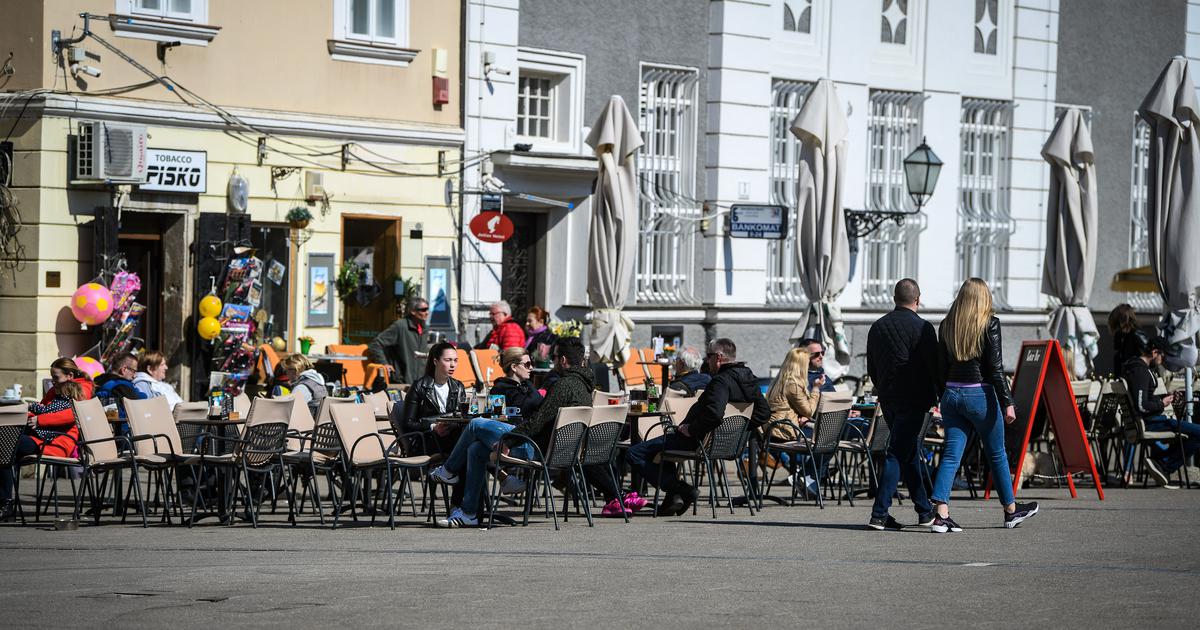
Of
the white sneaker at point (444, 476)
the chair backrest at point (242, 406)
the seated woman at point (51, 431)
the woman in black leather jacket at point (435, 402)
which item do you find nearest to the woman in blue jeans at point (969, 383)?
the white sneaker at point (444, 476)

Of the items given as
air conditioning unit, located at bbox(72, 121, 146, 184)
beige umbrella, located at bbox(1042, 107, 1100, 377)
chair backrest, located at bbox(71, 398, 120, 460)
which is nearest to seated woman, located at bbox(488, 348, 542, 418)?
chair backrest, located at bbox(71, 398, 120, 460)

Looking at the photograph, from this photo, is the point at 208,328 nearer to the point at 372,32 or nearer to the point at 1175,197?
the point at 372,32

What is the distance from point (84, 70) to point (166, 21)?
1156mm

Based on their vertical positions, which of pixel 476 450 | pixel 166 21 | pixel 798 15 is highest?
pixel 798 15

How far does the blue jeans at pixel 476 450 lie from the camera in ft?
42.8

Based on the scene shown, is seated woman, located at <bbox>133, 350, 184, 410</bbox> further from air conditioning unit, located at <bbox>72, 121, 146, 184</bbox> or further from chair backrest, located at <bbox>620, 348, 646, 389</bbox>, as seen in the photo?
chair backrest, located at <bbox>620, 348, 646, 389</bbox>

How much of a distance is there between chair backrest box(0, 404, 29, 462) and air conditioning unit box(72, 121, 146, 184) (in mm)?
5926

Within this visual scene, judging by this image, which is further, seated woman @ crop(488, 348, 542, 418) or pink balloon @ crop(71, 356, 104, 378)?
pink balloon @ crop(71, 356, 104, 378)

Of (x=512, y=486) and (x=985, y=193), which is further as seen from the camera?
(x=985, y=193)

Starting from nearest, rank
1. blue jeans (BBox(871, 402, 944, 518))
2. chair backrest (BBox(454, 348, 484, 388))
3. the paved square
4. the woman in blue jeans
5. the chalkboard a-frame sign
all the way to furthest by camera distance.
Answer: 1. the paved square
2. the woman in blue jeans
3. blue jeans (BBox(871, 402, 944, 518))
4. the chalkboard a-frame sign
5. chair backrest (BBox(454, 348, 484, 388))

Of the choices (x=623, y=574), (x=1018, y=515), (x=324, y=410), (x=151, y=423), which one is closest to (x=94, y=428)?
(x=151, y=423)

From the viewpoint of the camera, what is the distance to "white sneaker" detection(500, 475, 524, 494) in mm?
13672

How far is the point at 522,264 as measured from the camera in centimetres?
2400

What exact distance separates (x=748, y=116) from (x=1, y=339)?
36.3 feet
